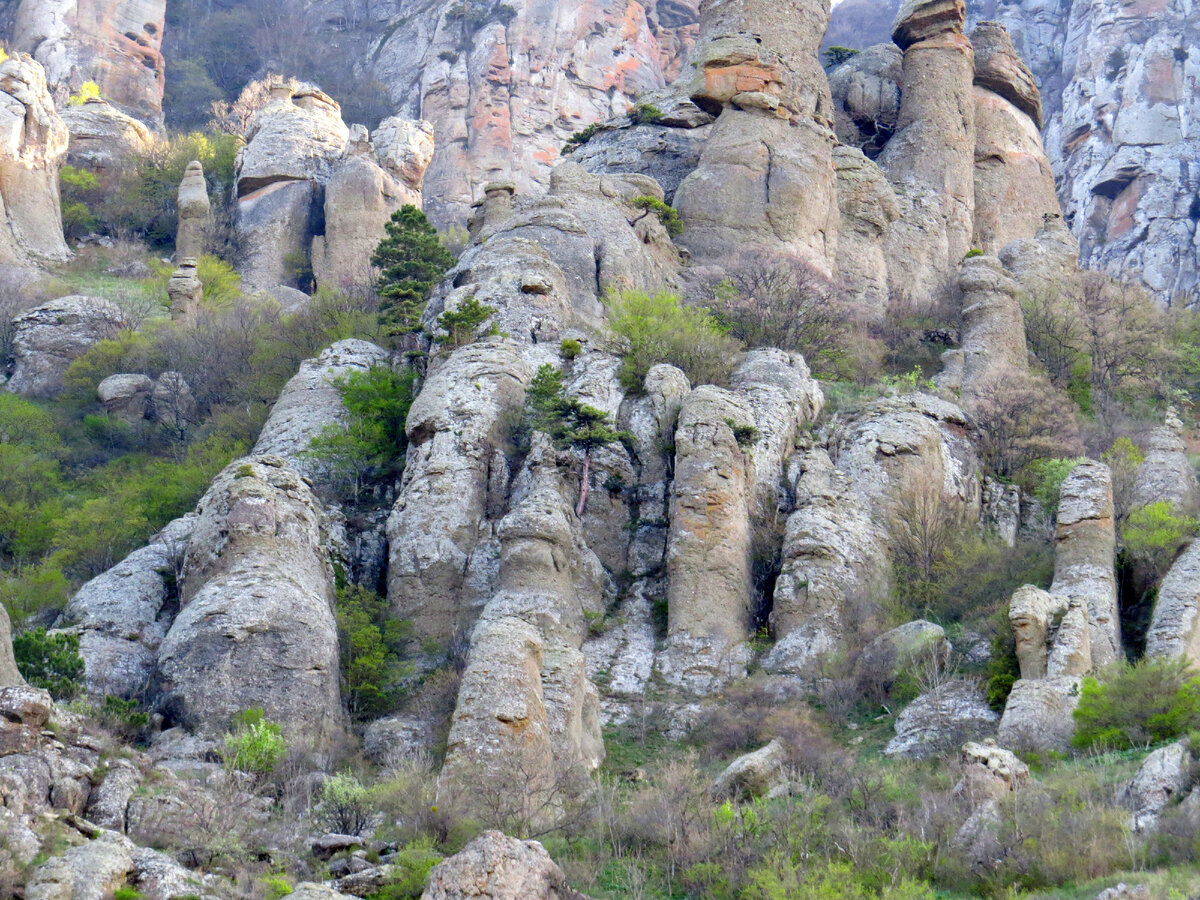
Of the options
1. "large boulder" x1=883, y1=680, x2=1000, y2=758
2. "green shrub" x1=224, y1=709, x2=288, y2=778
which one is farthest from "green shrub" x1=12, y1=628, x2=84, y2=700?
"large boulder" x1=883, y1=680, x2=1000, y2=758

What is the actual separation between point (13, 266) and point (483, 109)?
125 feet

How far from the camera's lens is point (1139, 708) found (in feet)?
79.7

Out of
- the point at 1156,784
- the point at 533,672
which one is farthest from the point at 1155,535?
the point at 533,672

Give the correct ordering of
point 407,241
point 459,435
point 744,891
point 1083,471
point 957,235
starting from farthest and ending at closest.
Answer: point 957,235 < point 407,241 < point 459,435 < point 1083,471 < point 744,891

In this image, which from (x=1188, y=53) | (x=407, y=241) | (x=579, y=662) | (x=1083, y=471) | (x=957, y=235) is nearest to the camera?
(x=579, y=662)

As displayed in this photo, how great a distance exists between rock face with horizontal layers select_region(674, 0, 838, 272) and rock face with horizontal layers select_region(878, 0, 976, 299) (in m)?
3.81

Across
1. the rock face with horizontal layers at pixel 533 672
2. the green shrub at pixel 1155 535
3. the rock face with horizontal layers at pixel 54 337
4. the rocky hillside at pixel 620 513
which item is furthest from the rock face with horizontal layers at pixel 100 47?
the green shrub at pixel 1155 535

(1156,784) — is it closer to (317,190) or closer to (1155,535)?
(1155,535)

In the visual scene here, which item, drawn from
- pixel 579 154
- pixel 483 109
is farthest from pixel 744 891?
pixel 483 109

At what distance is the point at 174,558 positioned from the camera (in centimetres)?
3209

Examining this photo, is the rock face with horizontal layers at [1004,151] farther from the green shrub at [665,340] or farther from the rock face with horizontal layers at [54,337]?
the rock face with horizontal layers at [54,337]

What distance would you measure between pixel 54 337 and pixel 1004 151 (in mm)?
34402

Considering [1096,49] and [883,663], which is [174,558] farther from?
[1096,49]

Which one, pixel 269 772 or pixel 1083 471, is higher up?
pixel 1083 471
